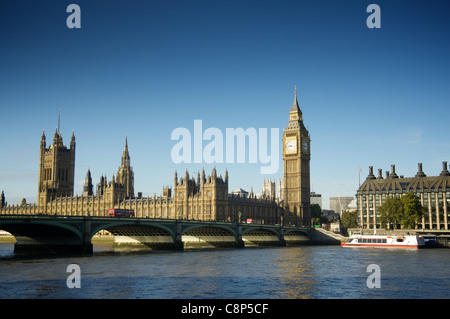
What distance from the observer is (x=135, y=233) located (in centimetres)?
8850

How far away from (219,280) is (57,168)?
150965 millimetres

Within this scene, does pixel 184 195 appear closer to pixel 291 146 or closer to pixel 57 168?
pixel 291 146

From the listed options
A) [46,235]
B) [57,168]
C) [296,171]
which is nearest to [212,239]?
[46,235]

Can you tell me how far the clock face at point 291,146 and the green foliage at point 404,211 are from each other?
43.2 m

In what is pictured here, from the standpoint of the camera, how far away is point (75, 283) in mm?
38438

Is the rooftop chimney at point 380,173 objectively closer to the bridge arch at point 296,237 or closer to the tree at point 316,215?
the tree at point 316,215

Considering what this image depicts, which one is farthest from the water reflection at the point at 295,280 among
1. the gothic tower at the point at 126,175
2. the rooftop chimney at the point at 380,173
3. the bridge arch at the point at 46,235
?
the gothic tower at the point at 126,175

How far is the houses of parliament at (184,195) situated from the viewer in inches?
5116

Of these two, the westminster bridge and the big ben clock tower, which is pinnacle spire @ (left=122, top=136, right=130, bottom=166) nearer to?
the big ben clock tower

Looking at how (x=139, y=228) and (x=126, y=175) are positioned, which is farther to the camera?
(x=126, y=175)

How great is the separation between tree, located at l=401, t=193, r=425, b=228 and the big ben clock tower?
41.5 m
